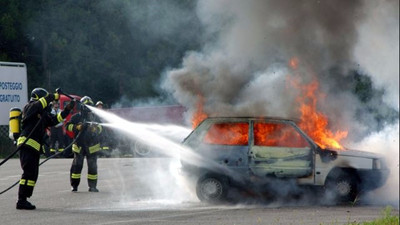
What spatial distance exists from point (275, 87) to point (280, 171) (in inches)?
94.9

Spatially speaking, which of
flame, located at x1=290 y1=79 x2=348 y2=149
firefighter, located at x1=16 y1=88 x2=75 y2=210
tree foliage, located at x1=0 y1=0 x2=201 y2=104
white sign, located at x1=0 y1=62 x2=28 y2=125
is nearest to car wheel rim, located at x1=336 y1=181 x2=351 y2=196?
flame, located at x1=290 y1=79 x2=348 y2=149

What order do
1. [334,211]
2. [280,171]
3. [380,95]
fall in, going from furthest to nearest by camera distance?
1. [380,95]
2. [280,171]
3. [334,211]

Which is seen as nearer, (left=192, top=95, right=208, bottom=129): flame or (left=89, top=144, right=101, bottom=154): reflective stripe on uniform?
(left=192, top=95, right=208, bottom=129): flame

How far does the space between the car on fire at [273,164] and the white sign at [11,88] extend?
17.9 meters

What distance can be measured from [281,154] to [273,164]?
21cm

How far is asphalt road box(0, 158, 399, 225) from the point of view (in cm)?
1123

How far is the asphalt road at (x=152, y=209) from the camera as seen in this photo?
11.2m

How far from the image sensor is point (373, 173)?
1284cm

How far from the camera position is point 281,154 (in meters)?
13.0

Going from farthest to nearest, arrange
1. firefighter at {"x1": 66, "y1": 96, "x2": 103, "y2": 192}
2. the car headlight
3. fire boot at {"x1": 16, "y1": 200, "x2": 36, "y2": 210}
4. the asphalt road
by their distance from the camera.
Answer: firefighter at {"x1": 66, "y1": 96, "x2": 103, "y2": 192} < the car headlight < fire boot at {"x1": 16, "y1": 200, "x2": 36, "y2": 210} < the asphalt road

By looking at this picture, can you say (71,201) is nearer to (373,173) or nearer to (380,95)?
(373,173)

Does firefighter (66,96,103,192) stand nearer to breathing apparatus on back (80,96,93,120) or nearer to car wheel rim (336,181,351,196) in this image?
breathing apparatus on back (80,96,93,120)

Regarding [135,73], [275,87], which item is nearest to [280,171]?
[275,87]

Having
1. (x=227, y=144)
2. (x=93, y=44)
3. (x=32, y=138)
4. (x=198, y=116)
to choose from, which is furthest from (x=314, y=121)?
(x=93, y=44)
